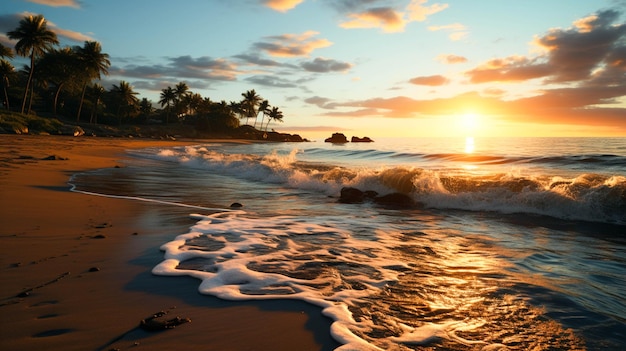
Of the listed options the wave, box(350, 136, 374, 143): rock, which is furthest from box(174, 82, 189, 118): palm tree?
the wave

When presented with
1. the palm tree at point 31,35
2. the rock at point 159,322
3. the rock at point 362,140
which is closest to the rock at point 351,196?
the rock at point 159,322

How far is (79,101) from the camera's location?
69438 mm

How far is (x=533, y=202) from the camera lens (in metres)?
10.0

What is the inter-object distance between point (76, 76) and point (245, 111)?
6063 cm

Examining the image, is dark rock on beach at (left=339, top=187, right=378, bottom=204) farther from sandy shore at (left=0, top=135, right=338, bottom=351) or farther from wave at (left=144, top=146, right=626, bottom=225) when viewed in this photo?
sandy shore at (left=0, top=135, right=338, bottom=351)

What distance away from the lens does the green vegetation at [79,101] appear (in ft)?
157

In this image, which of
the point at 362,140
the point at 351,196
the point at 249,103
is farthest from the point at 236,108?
the point at 351,196

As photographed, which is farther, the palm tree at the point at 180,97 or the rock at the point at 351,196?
the palm tree at the point at 180,97

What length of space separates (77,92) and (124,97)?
880 cm

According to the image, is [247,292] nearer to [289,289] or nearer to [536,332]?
[289,289]

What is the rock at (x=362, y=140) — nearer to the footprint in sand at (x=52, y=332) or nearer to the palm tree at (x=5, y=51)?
the palm tree at (x=5, y=51)

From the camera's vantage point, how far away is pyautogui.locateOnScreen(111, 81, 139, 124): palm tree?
7500cm

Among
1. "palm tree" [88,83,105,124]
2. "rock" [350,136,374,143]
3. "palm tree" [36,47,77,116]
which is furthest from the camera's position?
"rock" [350,136,374,143]

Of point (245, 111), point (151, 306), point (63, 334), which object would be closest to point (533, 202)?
point (151, 306)
